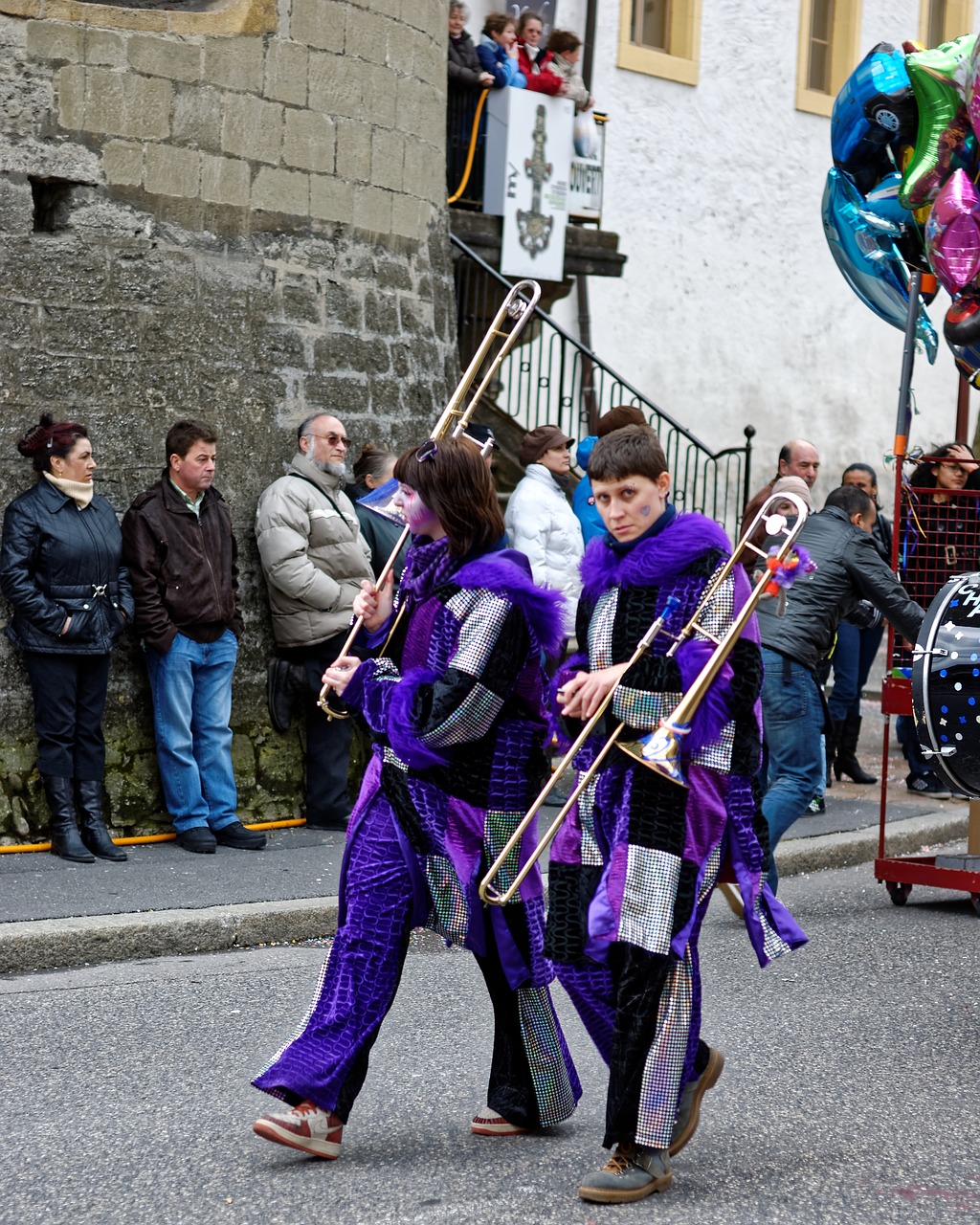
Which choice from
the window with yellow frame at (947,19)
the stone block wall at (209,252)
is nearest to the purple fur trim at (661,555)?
the stone block wall at (209,252)

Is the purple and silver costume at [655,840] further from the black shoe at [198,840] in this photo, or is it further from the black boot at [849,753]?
the black boot at [849,753]

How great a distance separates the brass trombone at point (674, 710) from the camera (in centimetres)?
411

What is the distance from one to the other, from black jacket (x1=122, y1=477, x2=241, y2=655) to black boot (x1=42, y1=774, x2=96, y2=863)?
0.75 meters

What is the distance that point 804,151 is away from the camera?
59.5ft

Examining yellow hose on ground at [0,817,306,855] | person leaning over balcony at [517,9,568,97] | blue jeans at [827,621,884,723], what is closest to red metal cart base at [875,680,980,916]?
yellow hose on ground at [0,817,306,855]

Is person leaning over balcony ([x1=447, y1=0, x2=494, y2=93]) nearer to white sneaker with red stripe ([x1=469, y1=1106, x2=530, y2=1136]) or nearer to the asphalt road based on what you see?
the asphalt road

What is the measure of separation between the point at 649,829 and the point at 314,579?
4.63 meters

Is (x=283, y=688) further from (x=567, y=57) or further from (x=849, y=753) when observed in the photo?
(x=567, y=57)

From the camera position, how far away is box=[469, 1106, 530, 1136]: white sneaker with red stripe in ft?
15.2

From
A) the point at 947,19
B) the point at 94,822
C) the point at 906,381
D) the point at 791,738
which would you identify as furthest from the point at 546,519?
the point at 947,19

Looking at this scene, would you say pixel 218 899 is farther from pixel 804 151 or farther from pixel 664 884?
pixel 804 151

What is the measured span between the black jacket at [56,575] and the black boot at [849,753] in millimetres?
4983

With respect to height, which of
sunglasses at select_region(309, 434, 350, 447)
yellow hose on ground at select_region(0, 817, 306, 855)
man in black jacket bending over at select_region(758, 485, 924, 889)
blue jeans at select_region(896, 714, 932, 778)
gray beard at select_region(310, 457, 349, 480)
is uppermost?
sunglasses at select_region(309, 434, 350, 447)

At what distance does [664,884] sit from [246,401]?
5.26m
